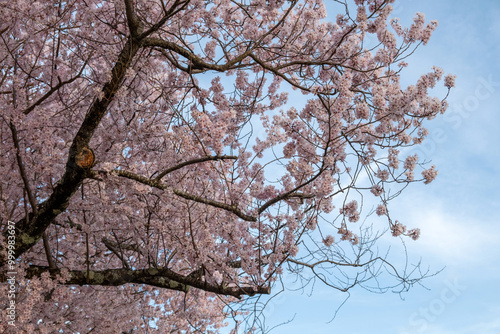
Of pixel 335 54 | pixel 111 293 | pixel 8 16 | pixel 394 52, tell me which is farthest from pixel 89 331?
pixel 394 52

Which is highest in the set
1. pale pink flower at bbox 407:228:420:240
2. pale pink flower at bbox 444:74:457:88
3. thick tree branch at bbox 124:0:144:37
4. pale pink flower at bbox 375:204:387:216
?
thick tree branch at bbox 124:0:144:37

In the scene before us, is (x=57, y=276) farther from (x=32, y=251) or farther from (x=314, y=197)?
(x=314, y=197)

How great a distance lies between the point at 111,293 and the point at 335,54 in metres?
5.75

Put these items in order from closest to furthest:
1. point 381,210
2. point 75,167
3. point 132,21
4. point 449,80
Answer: point 132,21 → point 75,167 → point 449,80 → point 381,210

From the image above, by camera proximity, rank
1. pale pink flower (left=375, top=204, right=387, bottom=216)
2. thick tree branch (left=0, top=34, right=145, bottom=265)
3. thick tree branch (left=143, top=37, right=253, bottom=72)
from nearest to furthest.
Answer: thick tree branch (left=0, top=34, right=145, bottom=265) → thick tree branch (left=143, top=37, right=253, bottom=72) → pale pink flower (left=375, top=204, right=387, bottom=216)

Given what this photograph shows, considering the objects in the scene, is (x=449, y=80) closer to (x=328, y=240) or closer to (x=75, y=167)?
(x=328, y=240)

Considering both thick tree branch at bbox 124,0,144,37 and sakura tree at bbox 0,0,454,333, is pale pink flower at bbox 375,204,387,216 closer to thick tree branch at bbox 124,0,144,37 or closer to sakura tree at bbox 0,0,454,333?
sakura tree at bbox 0,0,454,333

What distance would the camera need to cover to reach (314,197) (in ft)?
19.2

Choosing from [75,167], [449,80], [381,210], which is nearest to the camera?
[75,167]

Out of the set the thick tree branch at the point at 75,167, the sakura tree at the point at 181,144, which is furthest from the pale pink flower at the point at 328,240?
the thick tree branch at the point at 75,167

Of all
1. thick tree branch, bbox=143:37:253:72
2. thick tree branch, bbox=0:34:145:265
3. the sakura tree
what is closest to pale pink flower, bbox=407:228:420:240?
the sakura tree

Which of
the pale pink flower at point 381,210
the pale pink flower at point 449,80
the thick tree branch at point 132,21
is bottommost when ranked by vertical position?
the pale pink flower at point 381,210

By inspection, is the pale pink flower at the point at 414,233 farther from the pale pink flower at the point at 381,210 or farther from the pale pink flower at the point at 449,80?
the pale pink flower at the point at 449,80

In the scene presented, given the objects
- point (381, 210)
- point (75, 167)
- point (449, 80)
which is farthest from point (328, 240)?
point (75, 167)
